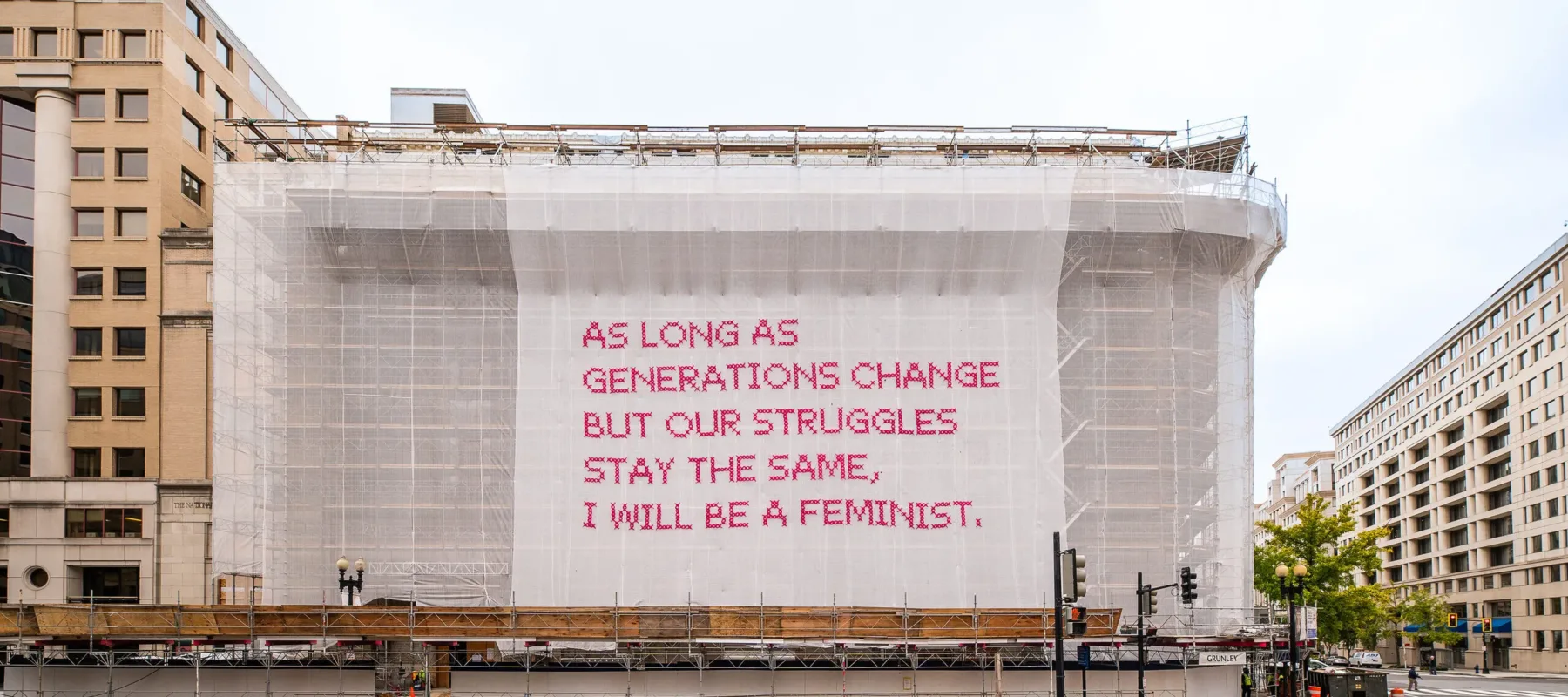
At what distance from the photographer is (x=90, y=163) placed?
44.5 meters

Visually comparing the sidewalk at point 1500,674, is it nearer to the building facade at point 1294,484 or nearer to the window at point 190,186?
the building facade at point 1294,484

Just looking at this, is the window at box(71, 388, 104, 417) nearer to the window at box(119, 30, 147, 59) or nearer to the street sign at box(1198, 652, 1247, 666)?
the window at box(119, 30, 147, 59)

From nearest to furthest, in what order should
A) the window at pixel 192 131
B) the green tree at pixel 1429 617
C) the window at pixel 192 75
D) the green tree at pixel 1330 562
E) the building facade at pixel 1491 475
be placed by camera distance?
the window at pixel 192 131, the window at pixel 192 75, the green tree at pixel 1330 562, the building facade at pixel 1491 475, the green tree at pixel 1429 617

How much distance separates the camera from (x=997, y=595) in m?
36.4

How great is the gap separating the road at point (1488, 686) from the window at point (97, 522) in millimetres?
51068

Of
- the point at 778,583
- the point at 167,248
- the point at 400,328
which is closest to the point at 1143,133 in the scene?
the point at 778,583

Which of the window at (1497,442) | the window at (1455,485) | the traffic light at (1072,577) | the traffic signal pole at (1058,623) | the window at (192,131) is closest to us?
the traffic light at (1072,577)

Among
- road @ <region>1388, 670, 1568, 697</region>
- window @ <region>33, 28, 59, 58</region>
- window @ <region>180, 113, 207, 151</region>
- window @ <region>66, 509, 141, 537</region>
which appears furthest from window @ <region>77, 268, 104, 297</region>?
road @ <region>1388, 670, 1568, 697</region>

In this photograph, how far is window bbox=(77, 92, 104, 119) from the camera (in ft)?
146

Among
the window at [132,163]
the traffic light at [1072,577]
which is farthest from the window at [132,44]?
the traffic light at [1072,577]

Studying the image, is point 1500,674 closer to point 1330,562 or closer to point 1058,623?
point 1330,562

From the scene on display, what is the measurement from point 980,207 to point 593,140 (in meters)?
13.9

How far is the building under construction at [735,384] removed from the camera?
36438 mm

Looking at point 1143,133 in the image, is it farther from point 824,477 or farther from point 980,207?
point 824,477
